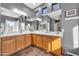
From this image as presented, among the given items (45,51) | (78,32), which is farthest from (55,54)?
(78,32)

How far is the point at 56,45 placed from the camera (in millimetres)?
1284

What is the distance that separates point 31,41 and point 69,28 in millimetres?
564

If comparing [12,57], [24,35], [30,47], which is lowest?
[12,57]

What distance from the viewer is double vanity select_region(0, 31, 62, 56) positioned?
1.24 m

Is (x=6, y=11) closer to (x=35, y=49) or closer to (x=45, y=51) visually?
(x=35, y=49)

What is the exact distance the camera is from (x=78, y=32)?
1.28 meters

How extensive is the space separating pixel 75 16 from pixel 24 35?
2.47 feet

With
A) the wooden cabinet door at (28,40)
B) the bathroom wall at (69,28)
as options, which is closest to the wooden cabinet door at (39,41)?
the wooden cabinet door at (28,40)

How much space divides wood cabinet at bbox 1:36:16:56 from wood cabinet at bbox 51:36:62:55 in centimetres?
54

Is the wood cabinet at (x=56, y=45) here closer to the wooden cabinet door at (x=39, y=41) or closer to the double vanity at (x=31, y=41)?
the double vanity at (x=31, y=41)

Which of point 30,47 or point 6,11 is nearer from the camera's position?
point 6,11

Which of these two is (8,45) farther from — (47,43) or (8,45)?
(47,43)

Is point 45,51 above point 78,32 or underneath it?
underneath

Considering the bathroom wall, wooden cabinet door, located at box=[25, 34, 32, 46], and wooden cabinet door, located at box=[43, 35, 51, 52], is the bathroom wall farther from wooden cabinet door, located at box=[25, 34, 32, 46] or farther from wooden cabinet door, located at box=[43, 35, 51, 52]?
wooden cabinet door, located at box=[25, 34, 32, 46]
